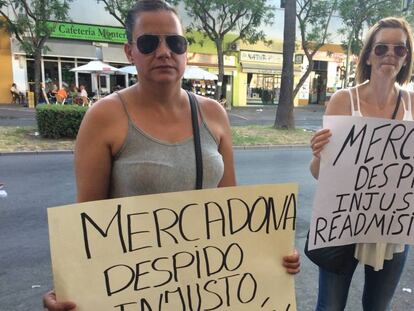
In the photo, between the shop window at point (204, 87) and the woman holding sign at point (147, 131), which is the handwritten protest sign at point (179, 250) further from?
the shop window at point (204, 87)

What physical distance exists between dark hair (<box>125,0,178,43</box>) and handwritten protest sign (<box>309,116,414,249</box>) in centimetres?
86

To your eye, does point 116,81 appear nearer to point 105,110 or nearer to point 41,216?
point 41,216

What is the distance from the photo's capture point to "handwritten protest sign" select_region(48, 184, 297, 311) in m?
1.28

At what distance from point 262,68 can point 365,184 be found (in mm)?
27322

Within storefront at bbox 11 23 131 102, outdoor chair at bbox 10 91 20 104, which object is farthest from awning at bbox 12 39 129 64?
outdoor chair at bbox 10 91 20 104

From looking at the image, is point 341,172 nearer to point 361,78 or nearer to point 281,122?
point 361,78

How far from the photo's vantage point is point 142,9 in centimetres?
143

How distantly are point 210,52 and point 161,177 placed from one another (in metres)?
26.1

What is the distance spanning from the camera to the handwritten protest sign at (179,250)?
4.20 feet

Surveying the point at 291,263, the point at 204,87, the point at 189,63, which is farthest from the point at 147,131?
the point at 204,87

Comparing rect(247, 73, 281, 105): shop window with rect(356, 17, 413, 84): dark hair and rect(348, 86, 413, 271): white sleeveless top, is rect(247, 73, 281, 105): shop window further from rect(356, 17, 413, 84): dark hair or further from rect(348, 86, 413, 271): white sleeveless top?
rect(348, 86, 413, 271): white sleeveless top

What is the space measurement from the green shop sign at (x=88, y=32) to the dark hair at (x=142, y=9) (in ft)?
71.0

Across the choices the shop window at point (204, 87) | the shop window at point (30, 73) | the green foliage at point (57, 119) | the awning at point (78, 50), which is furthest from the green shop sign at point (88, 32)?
the green foliage at point (57, 119)

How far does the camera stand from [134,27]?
145 centimetres
